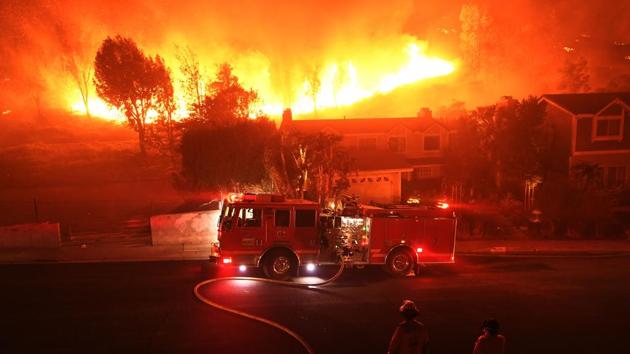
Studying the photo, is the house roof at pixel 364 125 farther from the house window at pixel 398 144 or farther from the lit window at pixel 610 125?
the lit window at pixel 610 125

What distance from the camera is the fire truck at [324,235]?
46.9 ft

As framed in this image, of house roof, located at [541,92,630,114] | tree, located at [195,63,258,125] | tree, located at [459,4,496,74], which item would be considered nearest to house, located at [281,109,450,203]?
tree, located at [195,63,258,125]

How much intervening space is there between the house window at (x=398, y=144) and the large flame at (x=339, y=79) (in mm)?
26157

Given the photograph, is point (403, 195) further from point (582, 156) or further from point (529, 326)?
point (529, 326)

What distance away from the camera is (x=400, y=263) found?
15.1 meters

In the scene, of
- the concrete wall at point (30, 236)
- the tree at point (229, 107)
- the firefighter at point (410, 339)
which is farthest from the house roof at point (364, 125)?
the firefighter at point (410, 339)

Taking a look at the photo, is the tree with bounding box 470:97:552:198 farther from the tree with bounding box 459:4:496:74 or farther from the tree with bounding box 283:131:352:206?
the tree with bounding box 459:4:496:74

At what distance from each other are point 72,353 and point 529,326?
9.18m

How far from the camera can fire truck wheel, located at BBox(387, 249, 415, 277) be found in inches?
591

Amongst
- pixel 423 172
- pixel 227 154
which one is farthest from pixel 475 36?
pixel 227 154

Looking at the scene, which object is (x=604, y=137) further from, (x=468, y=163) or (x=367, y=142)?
(x=367, y=142)

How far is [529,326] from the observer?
10977 millimetres

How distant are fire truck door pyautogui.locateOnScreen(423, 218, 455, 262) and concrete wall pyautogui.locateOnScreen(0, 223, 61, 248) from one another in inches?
523

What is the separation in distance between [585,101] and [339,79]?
153 ft
